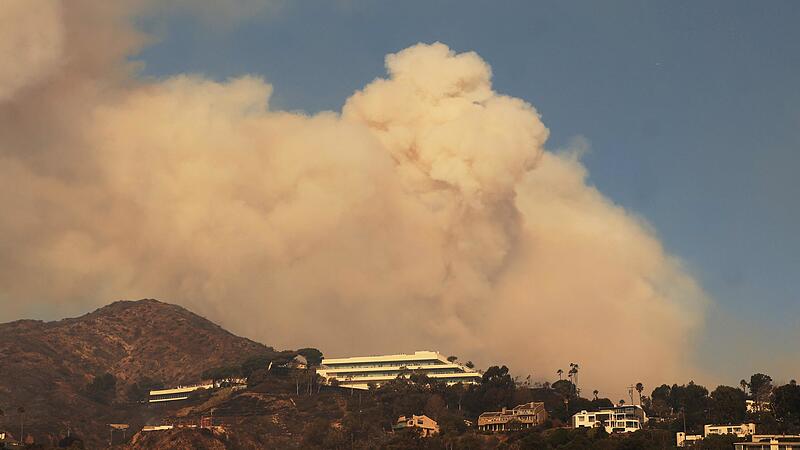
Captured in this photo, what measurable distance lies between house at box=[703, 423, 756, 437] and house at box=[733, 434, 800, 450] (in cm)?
738

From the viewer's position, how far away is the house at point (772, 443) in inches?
6988

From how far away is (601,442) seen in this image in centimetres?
18962

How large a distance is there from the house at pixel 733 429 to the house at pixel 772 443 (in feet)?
24.2

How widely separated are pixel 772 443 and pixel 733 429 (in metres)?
16.8

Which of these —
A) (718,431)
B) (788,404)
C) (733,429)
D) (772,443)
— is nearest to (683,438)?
(718,431)

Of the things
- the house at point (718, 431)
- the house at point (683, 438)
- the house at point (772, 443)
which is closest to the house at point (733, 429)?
the house at point (718, 431)

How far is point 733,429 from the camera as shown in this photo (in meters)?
195

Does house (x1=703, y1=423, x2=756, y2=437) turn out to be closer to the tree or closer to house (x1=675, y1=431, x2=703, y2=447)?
house (x1=675, y1=431, x2=703, y2=447)

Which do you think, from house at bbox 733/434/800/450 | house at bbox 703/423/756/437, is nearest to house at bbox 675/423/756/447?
house at bbox 703/423/756/437

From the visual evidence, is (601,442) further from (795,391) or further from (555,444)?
(795,391)

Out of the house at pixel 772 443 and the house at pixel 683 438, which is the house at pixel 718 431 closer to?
the house at pixel 683 438

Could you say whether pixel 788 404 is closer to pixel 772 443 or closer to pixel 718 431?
pixel 718 431

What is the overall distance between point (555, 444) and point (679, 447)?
2272 centimetres

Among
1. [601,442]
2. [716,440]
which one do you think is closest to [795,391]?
[716,440]
